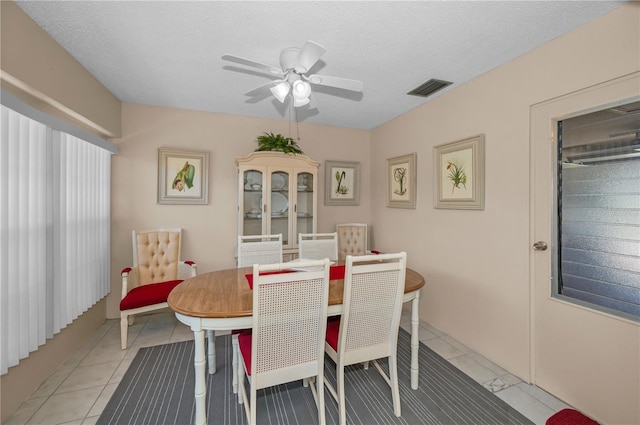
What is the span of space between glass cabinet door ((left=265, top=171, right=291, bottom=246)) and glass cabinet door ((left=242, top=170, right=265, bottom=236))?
0.45ft

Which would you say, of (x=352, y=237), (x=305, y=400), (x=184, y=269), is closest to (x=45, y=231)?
(x=184, y=269)

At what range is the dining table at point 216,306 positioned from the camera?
143 cm

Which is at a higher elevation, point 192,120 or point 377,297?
point 192,120

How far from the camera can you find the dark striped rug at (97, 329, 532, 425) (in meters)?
1.73

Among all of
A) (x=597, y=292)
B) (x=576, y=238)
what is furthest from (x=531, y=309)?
(x=576, y=238)

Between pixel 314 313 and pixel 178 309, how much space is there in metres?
0.73

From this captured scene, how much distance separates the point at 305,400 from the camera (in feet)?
6.22

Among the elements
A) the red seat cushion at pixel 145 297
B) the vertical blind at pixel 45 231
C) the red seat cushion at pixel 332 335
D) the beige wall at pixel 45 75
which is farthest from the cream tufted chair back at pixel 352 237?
the beige wall at pixel 45 75

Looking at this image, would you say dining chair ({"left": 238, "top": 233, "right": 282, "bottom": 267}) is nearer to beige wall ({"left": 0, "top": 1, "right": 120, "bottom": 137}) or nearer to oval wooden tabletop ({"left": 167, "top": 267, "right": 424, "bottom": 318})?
oval wooden tabletop ({"left": 167, "top": 267, "right": 424, "bottom": 318})

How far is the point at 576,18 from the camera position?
5.59ft

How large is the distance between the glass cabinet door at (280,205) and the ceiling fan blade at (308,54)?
1.76 meters

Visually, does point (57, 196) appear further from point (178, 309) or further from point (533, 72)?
point (533, 72)

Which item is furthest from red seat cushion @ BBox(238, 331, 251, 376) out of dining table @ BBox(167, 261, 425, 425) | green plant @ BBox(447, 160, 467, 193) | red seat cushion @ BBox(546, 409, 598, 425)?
green plant @ BBox(447, 160, 467, 193)

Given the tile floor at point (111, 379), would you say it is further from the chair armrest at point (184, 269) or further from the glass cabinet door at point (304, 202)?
the glass cabinet door at point (304, 202)
